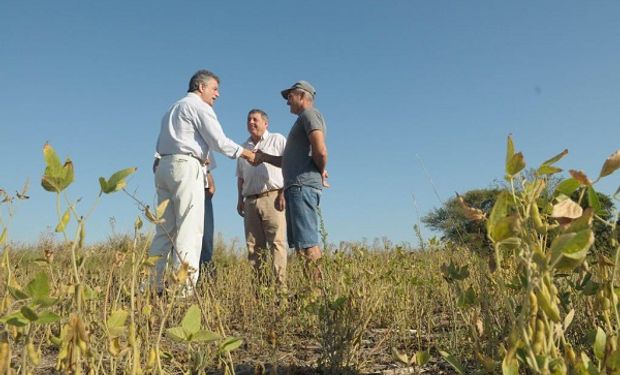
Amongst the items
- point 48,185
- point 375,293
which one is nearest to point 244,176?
point 375,293

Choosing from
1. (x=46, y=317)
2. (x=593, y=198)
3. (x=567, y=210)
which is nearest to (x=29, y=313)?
(x=46, y=317)

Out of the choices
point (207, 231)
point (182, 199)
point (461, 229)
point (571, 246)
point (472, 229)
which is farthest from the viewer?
point (207, 231)

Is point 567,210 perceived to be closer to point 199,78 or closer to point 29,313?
point 29,313

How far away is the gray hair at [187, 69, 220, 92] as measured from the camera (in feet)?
13.2

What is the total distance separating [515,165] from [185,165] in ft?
10.3

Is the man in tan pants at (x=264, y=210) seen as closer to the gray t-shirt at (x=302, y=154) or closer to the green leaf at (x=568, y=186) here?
the gray t-shirt at (x=302, y=154)

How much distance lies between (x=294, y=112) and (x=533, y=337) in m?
3.50

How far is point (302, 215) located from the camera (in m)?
3.56

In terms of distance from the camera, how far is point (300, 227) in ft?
11.7

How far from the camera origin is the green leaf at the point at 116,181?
87 cm

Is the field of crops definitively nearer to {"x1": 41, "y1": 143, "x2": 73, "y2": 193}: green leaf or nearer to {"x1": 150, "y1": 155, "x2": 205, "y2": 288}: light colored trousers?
{"x1": 41, "y1": 143, "x2": 73, "y2": 193}: green leaf

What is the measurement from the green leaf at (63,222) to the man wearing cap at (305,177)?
2609 mm

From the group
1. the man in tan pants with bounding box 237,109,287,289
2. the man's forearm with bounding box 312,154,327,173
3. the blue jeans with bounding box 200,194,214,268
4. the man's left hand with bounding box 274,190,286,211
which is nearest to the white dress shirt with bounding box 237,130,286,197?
the man in tan pants with bounding box 237,109,287,289

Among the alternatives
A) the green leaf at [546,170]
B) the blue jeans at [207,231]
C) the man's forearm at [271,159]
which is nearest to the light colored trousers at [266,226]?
the blue jeans at [207,231]
